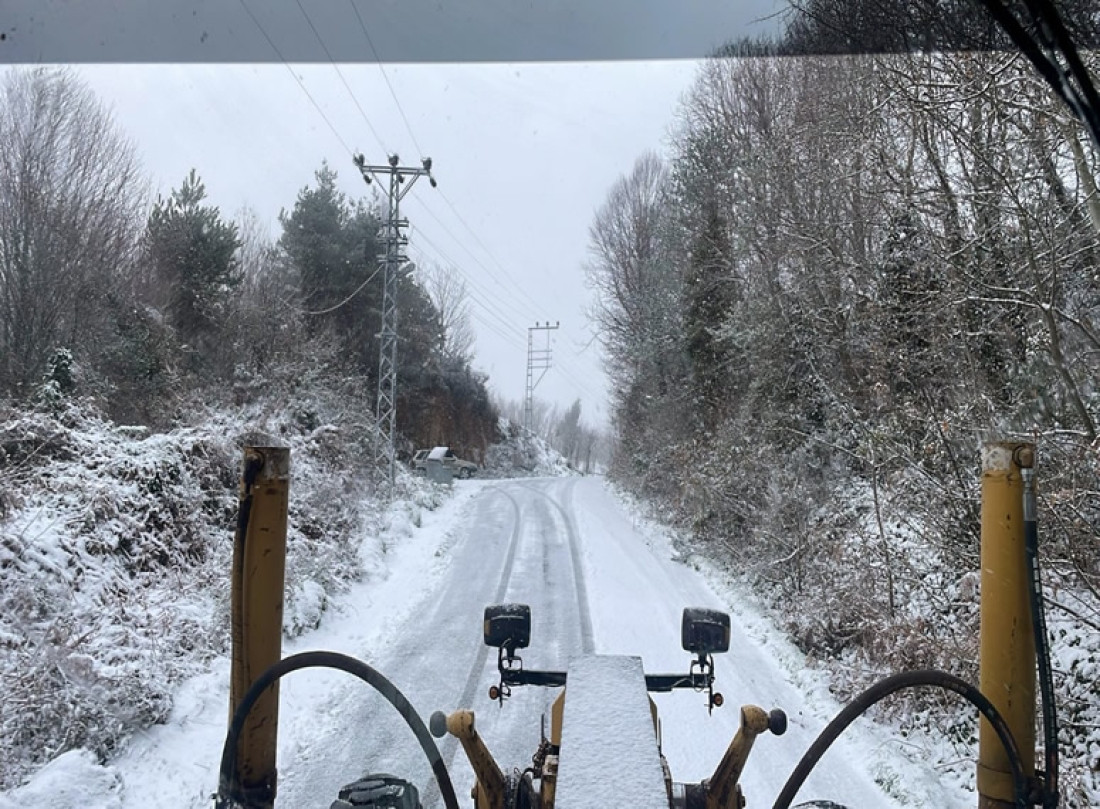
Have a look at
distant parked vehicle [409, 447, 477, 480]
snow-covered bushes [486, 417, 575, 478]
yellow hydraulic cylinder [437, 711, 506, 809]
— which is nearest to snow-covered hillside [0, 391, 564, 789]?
yellow hydraulic cylinder [437, 711, 506, 809]

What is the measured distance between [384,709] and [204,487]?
520 cm

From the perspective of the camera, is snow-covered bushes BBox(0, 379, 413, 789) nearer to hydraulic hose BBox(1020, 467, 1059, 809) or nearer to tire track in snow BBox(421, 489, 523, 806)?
tire track in snow BBox(421, 489, 523, 806)

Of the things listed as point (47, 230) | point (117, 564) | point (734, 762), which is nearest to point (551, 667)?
point (117, 564)

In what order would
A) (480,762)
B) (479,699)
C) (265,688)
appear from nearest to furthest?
(265,688) → (480,762) → (479,699)

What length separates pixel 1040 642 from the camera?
164 cm

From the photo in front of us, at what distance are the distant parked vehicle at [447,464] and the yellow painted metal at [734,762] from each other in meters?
28.7

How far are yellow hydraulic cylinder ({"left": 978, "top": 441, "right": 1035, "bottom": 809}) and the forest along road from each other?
3.44 metres

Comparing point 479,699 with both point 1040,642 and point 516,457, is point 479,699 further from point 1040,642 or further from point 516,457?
point 516,457

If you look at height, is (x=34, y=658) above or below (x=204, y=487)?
below

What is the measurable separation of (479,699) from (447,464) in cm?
2687

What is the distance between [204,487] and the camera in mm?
10070

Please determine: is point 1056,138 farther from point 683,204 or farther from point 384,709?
point 683,204

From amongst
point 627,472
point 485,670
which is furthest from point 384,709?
point 627,472

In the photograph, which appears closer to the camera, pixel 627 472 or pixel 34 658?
pixel 34 658
